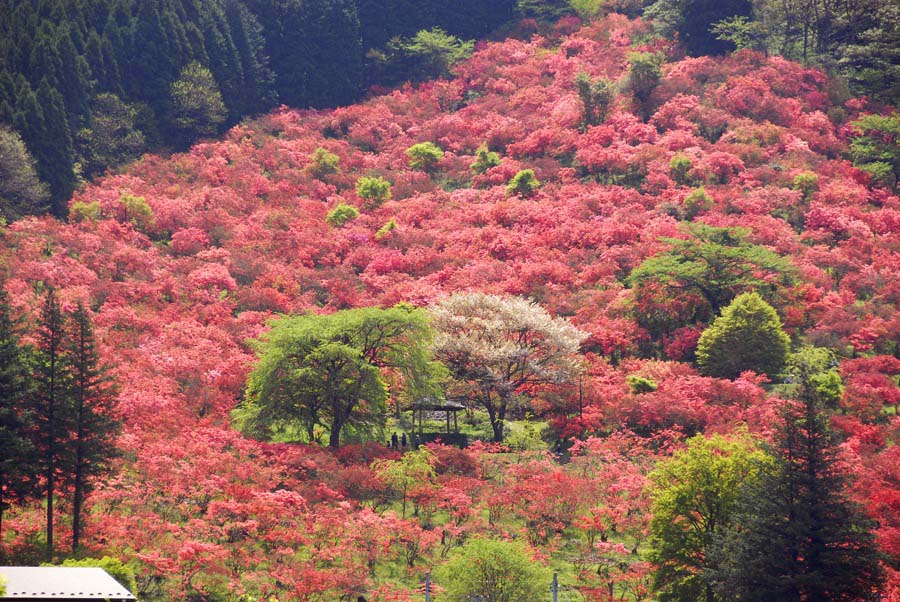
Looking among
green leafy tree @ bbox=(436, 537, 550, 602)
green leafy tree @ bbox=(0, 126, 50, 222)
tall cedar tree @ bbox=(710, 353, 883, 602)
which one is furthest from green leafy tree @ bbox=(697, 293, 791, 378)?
green leafy tree @ bbox=(0, 126, 50, 222)

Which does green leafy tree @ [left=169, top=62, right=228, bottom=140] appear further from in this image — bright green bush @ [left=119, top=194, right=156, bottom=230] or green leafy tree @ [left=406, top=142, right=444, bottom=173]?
bright green bush @ [left=119, top=194, right=156, bottom=230]

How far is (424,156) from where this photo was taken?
79.1 metres

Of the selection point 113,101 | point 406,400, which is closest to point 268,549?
point 406,400

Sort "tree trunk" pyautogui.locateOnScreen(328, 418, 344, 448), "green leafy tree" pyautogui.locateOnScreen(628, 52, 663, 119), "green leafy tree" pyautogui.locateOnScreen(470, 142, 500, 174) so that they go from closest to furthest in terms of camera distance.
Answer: "tree trunk" pyautogui.locateOnScreen(328, 418, 344, 448) < "green leafy tree" pyautogui.locateOnScreen(470, 142, 500, 174) < "green leafy tree" pyautogui.locateOnScreen(628, 52, 663, 119)

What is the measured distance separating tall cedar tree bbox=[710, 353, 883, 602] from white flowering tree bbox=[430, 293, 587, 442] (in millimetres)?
17531

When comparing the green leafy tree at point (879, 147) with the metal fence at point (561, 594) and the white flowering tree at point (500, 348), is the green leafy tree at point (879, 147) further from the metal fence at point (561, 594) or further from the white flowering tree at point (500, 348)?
the metal fence at point (561, 594)

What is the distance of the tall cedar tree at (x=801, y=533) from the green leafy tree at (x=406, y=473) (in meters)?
12.4

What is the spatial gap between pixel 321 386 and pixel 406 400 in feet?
15.1

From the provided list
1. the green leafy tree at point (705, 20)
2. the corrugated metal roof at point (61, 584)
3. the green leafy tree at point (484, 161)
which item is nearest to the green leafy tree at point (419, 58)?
the green leafy tree at point (705, 20)

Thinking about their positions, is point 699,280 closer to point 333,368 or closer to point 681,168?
point 681,168

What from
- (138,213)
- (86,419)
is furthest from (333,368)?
(138,213)

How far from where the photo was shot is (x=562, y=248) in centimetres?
6203

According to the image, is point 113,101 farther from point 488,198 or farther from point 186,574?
point 186,574

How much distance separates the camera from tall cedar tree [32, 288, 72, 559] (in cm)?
3459
